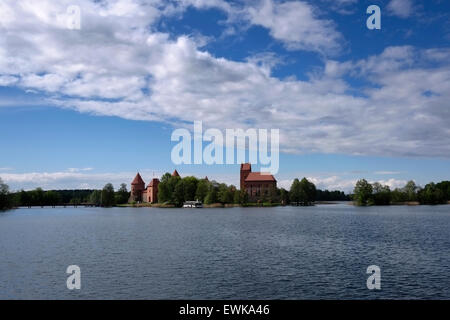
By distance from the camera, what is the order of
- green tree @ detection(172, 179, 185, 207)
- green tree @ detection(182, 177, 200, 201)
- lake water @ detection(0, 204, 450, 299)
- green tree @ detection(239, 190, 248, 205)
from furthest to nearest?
green tree @ detection(182, 177, 200, 201) → green tree @ detection(172, 179, 185, 207) → green tree @ detection(239, 190, 248, 205) → lake water @ detection(0, 204, 450, 299)

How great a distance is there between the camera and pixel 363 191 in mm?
188125

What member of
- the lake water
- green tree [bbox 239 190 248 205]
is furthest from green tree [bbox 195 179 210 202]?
the lake water

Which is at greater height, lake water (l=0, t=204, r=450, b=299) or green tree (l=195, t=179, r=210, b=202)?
green tree (l=195, t=179, r=210, b=202)

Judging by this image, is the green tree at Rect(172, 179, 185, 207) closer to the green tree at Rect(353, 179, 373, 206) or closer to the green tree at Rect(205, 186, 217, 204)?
the green tree at Rect(205, 186, 217, 204)

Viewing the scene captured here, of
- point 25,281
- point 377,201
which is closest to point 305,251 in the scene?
point 25,281

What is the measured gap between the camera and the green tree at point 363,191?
18862 centimetres

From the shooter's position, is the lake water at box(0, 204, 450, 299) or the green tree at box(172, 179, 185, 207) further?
the green tree at box(172, 179, 185, 207)

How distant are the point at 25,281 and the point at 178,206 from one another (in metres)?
167

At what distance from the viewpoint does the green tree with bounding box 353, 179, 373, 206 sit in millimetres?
188625

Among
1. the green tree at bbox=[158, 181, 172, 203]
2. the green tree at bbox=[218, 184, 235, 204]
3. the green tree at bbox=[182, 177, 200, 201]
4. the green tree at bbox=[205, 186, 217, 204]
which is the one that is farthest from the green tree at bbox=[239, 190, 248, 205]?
the green tree at bbox=[158, 181, 172, 203]

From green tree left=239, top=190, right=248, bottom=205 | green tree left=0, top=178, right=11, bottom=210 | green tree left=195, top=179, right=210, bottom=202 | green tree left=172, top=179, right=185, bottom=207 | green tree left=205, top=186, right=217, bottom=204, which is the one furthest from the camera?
green tree left=172, top=179, right=185, bottom=207

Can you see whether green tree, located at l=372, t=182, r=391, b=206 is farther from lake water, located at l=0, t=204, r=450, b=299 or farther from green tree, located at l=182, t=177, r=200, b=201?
lake water, located at l=0, t=204, r=450, b=299

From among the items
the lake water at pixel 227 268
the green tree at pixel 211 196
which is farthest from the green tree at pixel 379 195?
the lake water at pixel 227 268
